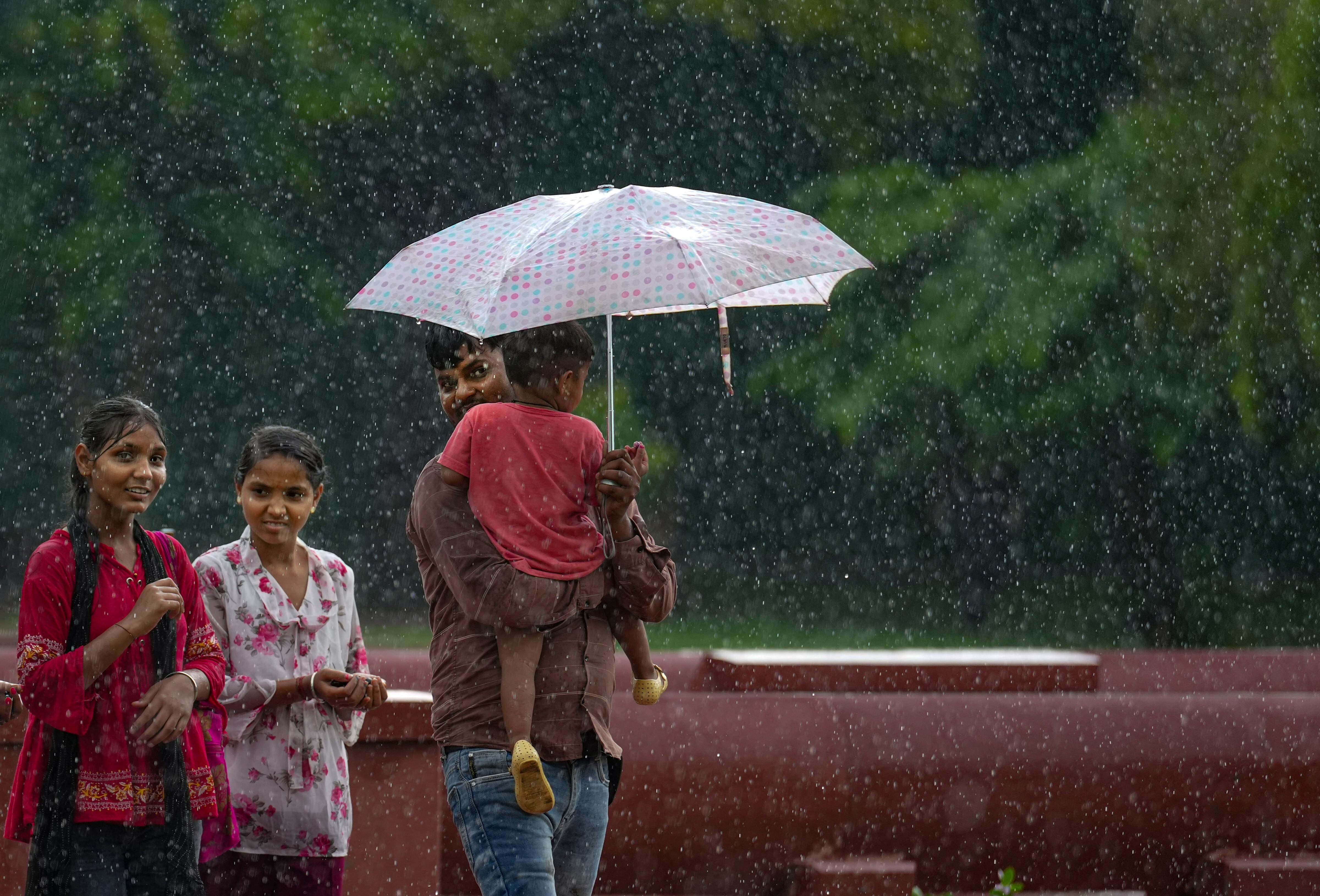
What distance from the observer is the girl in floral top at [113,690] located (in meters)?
3.36

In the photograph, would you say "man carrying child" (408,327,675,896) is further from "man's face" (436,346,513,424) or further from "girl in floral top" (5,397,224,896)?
"girl in floral top" (5,397,224,896)

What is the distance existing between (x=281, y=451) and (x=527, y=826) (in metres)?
1.45

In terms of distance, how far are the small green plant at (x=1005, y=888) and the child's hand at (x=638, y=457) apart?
9.37ft

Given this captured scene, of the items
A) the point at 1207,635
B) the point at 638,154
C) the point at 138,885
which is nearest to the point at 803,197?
the point at 638,154

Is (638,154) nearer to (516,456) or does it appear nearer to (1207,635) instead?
(1207,635)

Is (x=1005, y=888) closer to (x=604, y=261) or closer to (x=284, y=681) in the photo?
(x=284, y=681)

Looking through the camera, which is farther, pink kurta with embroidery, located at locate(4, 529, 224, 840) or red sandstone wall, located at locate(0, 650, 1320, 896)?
red sandstone wall, located at locate(0, 650, 1320, 896)

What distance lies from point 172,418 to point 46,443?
166 cm

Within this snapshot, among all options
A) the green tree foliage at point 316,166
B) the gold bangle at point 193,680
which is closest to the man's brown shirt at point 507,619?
the gold bangle at point 193,680

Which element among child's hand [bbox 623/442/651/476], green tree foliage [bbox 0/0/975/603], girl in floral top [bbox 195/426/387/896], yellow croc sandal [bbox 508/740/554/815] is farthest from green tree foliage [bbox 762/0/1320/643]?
yellow croc sandal [bbox 508/740/554/815]

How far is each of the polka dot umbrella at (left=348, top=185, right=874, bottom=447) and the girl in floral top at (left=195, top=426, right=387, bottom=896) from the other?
0.68 m

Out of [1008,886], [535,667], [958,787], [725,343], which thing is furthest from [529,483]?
[1008,886]

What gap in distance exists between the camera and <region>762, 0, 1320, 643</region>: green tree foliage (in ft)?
42.5

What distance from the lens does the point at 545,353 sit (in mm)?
2973
